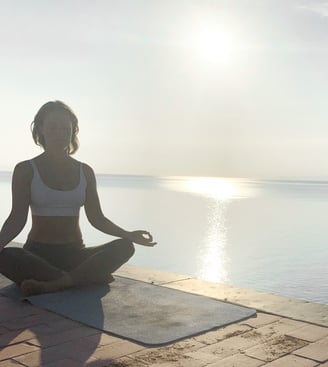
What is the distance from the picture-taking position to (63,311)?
3.71 metres

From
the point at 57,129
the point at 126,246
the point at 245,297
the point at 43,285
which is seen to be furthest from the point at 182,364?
the point at 57,129

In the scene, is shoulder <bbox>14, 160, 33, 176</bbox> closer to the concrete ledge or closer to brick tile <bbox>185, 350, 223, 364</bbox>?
the concrete ledge

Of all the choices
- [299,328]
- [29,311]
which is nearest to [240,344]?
[299,328]

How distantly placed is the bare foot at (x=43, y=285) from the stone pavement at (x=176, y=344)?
275mm

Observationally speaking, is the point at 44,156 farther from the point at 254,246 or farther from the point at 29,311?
the point at 254,246

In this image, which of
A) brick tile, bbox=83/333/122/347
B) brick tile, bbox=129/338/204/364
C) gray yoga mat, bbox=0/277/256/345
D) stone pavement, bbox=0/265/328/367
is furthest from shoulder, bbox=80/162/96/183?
brick tile, bbox=129/338/204/364

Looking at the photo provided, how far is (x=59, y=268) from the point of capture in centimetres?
457

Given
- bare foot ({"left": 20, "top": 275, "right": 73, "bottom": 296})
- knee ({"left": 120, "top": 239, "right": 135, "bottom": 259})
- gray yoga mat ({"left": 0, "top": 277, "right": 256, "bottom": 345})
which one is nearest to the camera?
gray yoga mat ({"left": 0, "top": 277, "right": 256, "bottom": 345})

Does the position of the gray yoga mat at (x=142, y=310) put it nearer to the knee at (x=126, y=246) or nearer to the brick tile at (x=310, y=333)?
the knee at (x=126, y=246)

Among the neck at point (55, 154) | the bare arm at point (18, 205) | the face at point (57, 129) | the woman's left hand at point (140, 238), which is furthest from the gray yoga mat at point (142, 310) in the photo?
the face at point (57, 129)

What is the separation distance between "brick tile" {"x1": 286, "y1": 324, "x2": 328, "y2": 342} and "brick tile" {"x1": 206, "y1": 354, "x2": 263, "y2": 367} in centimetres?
53

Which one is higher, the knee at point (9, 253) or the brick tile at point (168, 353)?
the knee at point (9, 253)

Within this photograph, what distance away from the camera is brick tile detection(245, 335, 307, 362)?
9.48 feet

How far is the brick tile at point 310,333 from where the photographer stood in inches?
126
